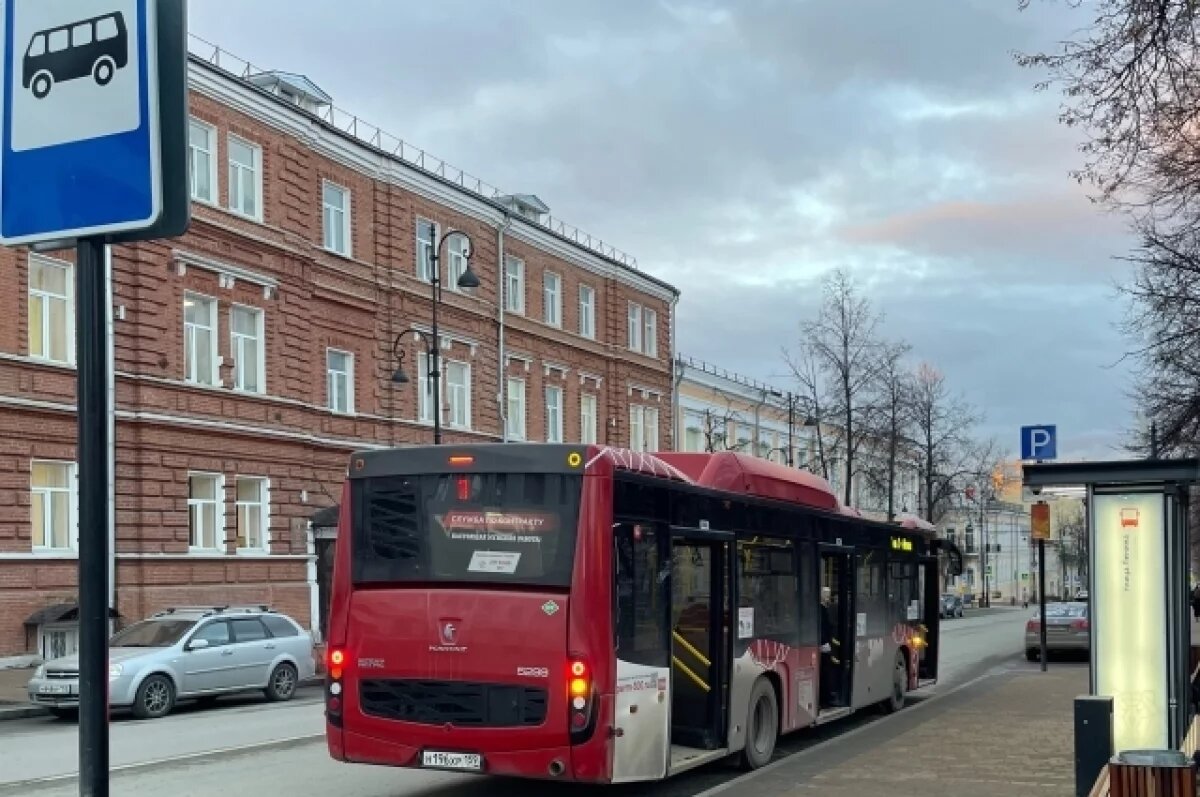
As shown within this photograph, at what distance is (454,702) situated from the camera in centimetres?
1032

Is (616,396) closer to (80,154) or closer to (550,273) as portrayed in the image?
(550,273)

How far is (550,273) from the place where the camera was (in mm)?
49688

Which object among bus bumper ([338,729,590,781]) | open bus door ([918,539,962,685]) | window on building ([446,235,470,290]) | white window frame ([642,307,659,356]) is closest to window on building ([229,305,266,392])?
window on building ([446,235,470,290])

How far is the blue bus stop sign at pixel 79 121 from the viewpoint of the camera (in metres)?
3.33

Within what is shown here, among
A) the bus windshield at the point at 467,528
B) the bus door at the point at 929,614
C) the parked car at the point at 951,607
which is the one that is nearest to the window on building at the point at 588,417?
the parked car at the point at 951,607

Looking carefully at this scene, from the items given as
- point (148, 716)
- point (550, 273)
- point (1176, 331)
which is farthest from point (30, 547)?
point (550, 273)

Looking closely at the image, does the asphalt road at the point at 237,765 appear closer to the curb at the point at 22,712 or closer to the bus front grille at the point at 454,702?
the curb at the point at 22,712

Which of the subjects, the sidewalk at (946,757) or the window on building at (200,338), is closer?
the sidewalk at (946,757)

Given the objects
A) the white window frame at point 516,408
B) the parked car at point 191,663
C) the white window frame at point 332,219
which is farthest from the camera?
the white window frame at point 516,408

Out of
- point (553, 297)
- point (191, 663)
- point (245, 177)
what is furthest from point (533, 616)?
point (553, 297)

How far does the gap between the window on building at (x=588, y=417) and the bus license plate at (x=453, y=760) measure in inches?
1635

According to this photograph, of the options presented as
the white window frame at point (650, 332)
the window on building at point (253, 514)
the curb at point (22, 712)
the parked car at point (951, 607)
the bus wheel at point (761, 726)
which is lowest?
the parked car at point (951, 607)

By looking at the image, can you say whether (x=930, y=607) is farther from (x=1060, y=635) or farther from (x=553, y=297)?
(x=553, y=297)

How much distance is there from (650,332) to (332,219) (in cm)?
2293
